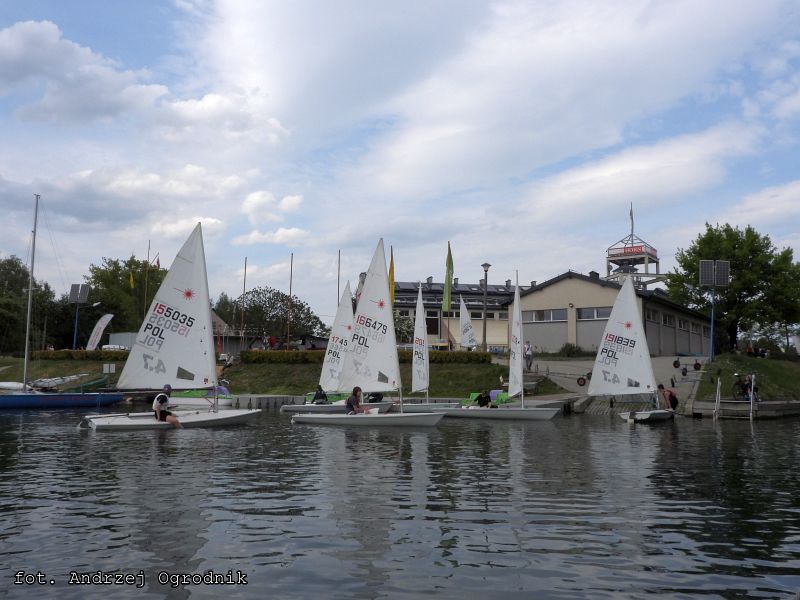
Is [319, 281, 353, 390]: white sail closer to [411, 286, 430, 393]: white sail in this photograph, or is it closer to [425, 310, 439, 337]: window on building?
[411, 286, 430, 393]: white sail

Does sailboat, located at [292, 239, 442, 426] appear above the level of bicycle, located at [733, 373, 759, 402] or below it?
above

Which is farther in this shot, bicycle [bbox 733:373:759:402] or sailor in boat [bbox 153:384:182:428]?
bicycle [bbox 733:373:759:402]

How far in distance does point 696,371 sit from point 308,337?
196 feet

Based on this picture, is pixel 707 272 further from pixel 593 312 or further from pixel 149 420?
pixel 149 420

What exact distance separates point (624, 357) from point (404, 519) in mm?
27590

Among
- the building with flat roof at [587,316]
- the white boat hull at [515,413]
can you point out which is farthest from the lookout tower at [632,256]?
the white boat hull at [515,413]

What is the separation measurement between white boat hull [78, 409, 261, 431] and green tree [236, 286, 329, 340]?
192 ft

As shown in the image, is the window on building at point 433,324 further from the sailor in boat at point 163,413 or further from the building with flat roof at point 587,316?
the sailor in boat at point 163,413

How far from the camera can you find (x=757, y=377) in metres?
47.8

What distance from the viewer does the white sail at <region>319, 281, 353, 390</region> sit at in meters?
41.3

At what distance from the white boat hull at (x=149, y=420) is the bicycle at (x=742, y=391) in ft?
96.2

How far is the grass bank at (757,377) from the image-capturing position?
4444 cm

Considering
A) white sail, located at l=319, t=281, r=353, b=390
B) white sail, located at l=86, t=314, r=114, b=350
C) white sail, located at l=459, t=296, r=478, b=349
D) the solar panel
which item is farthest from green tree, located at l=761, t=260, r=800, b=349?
white sail, located at l=86, t=314, r=114, b=350

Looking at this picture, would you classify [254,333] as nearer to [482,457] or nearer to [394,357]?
[394,357]
